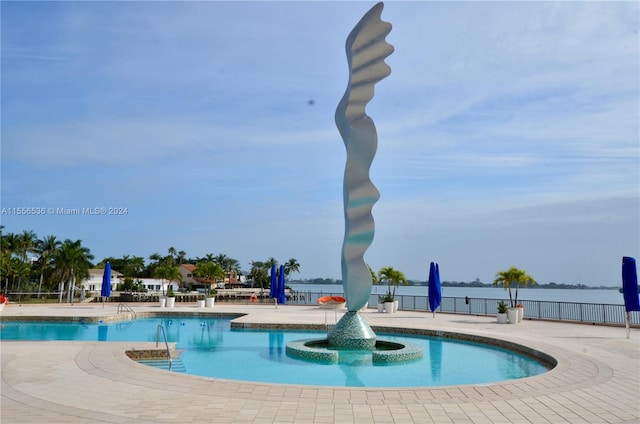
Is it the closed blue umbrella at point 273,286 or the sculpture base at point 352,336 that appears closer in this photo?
the sculpture base at point 352,336

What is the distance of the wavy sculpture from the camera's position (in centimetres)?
1430

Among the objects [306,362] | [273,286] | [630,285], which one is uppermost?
[630,285]

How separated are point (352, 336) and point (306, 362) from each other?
1.80 meters

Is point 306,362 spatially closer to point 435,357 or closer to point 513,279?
point 435,357

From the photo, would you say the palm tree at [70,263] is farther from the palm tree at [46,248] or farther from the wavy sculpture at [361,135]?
the wavy sculpture at [361,135]

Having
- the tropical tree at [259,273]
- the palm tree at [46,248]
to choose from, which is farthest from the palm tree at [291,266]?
the palm tree at [46,248]

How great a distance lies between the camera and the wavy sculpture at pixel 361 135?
46.9ft

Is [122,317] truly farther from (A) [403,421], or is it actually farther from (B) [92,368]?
(A) [403,421]

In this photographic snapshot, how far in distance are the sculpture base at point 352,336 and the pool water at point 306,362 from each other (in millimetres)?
365

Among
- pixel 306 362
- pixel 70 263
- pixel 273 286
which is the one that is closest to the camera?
pixel 306 362

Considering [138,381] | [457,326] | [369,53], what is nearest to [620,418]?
[138,381]

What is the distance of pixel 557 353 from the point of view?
473 inches

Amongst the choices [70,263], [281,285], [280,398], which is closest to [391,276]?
[281,285]

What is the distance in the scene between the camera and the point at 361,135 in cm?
1430
